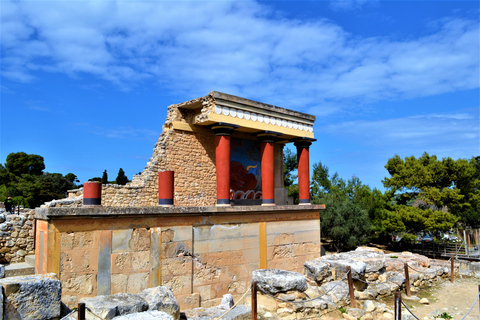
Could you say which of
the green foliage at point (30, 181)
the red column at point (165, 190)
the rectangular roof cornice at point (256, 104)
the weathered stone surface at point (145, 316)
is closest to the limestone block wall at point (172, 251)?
the red column at point (165, 190)

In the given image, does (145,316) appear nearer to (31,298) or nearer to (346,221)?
(31,298)

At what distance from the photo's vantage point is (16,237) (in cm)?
869

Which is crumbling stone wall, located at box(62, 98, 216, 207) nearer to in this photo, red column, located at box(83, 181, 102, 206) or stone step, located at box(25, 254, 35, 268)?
stone step, located at box(25, 254, 35, 268)

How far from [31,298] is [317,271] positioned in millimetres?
6414

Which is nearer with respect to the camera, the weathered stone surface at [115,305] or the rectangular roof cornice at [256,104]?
the weathered stone surface at [115,305]

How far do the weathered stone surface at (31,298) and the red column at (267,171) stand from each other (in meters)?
7.84

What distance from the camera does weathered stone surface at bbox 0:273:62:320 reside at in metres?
4.28

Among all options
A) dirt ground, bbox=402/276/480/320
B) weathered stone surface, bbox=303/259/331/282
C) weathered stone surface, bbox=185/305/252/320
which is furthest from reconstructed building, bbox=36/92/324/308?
dirt ground, bbox=402/276/480/320

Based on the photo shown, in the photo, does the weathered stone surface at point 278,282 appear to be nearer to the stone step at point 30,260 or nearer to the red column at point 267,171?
the red column at point 267,171

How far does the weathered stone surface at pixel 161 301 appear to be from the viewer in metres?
5.62

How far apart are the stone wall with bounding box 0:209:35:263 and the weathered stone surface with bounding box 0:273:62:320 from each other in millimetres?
4720

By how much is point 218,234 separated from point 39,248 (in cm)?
371

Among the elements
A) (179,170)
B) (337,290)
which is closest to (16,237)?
(179,170)

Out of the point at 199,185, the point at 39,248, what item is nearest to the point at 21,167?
the point at 199,185
